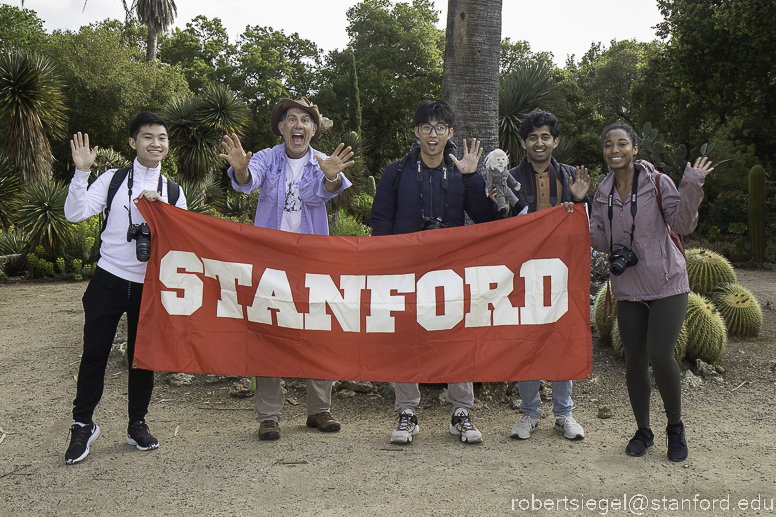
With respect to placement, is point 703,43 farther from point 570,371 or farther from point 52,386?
point 52,386

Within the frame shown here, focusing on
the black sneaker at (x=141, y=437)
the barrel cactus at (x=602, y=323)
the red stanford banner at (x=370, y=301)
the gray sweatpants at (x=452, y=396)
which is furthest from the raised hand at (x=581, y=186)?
the black sneaker at (x=141, y=437)

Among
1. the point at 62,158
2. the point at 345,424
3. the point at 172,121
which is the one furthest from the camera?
the point at 62,158

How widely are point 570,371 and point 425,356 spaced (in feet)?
3.18

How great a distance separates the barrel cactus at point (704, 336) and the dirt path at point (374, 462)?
Answer: 291mm

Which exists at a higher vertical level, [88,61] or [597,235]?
[88,61]

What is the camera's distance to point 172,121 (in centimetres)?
1938

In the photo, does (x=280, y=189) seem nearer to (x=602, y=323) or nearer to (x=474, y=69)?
(x=474, y=69)

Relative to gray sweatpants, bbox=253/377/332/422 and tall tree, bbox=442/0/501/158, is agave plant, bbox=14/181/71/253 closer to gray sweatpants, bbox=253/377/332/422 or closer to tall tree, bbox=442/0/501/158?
tall tree, bbox=442/0/501/158

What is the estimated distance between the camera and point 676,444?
12.5ft

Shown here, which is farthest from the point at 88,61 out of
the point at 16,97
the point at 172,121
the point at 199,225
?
the point at 199,225

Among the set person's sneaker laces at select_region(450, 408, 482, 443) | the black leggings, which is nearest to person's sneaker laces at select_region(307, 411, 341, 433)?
person's sneaker laces at select_region(450, 408, 482, 443)

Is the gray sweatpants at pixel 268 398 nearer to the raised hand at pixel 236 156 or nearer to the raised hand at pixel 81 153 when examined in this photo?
the raised hand at pixel 236 156

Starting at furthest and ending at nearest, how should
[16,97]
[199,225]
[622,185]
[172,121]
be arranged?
[172,121] < [16,97] < [199,225] < [622,185]

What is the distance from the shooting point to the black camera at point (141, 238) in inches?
152
